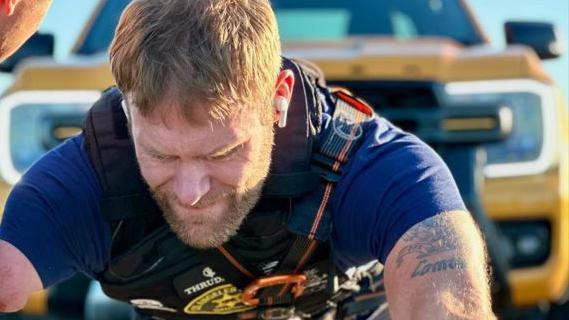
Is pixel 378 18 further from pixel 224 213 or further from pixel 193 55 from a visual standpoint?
pixel 193 55

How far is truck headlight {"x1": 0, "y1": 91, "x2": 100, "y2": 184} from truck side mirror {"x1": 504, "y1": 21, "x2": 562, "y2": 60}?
1843 millimetres

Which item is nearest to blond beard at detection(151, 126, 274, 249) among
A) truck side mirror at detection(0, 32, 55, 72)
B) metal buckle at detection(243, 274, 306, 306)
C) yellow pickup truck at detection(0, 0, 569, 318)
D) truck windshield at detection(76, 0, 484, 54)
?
metal buckle at detection(243, 274, 306, 306)

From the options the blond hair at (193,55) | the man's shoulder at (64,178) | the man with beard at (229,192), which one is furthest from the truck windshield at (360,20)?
the blond hair at (193,55)

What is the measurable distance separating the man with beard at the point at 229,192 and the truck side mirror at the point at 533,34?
2332mm

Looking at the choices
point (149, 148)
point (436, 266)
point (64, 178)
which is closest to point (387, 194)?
point (436, 266)

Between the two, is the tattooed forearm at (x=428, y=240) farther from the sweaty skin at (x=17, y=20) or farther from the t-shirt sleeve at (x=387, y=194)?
the sweaty skin at (x=17, y=20)

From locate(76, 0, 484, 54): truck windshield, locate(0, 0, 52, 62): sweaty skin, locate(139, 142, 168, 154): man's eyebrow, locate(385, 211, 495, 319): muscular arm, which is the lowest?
locate(76, 0, 484, 54): truck windshield

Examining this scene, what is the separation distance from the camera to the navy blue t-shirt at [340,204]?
3260 millimetres

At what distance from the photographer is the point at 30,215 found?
3.39 m

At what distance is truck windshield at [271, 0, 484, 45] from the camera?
6.03 meters

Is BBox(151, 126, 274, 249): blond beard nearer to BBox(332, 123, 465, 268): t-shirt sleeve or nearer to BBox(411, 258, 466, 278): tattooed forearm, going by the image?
BBox(332, 123, 465, 268): t-shirt sleeve

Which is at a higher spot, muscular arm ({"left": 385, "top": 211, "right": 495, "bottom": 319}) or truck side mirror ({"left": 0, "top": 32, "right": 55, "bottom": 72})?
muscular arm ({"left": 385, "top": 211, "right": 495, "bottom": 319})

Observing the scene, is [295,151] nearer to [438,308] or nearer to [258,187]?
[258,187]

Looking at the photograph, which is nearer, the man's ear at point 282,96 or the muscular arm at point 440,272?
the muscular arm at point 440,272
